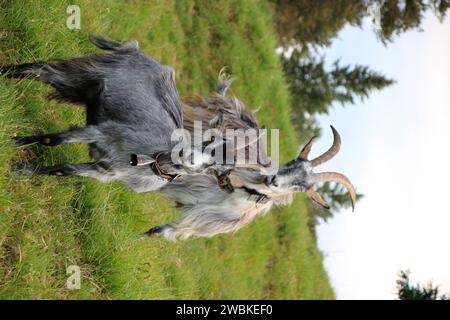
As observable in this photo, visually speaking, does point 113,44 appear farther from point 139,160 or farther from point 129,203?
point 129,203

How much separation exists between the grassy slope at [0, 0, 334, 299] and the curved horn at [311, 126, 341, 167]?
2009mm

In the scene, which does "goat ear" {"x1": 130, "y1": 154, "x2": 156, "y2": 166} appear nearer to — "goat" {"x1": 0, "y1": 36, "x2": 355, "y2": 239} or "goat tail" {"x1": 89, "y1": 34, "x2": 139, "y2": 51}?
"goat" {"x1": 0, "y1": 36, "x2": 355, "y2": 239}

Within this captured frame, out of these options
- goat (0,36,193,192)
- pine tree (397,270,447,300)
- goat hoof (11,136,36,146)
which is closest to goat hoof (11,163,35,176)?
goat (0,36,193,192)

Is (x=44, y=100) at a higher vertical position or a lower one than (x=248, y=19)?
lower

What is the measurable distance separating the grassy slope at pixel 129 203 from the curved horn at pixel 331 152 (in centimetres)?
201

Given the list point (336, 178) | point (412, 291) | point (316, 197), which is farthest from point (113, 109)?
point (412, 291)

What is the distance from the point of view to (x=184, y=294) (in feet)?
28.4

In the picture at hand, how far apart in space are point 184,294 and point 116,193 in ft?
6.38

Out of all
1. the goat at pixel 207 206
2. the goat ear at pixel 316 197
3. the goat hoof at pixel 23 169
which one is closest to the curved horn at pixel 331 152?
the goat ear at pixel 316 197

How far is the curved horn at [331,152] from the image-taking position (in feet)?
21.0

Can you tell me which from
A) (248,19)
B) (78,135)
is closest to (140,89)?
(78,135)

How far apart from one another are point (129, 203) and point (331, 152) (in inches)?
91.1

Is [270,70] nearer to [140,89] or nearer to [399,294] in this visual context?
[399,294]

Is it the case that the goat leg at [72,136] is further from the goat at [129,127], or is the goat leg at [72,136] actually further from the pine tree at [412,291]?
the pine tree at [412,291]
